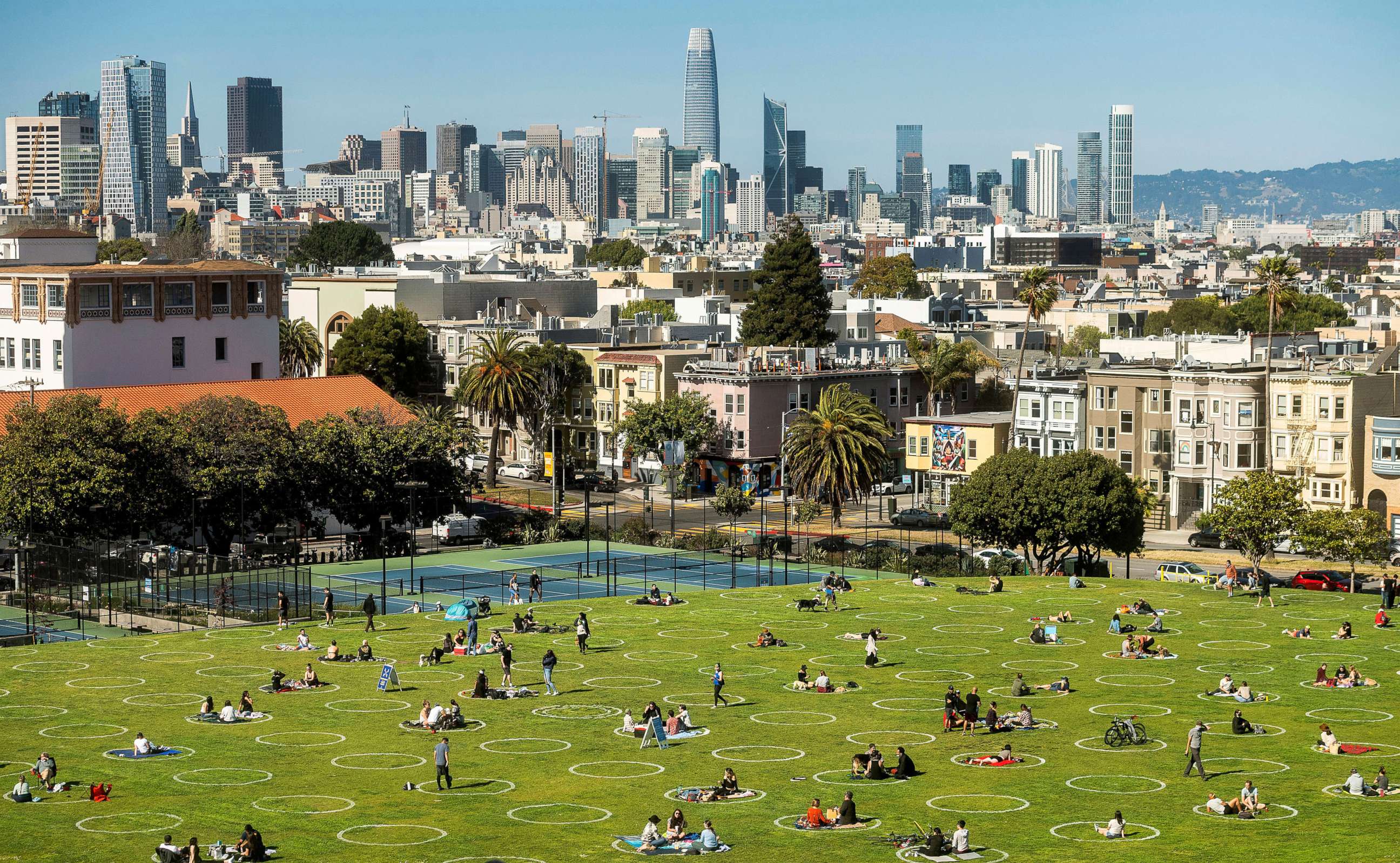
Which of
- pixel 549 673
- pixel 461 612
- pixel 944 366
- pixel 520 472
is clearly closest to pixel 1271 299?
pixel 944 366

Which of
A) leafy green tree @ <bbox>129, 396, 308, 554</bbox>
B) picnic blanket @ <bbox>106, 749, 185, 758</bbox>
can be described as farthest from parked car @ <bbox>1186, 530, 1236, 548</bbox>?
picnic blanket @ <bbox>106, 749, 185, 758</bbox>

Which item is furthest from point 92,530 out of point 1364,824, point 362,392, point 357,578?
point 1364,824

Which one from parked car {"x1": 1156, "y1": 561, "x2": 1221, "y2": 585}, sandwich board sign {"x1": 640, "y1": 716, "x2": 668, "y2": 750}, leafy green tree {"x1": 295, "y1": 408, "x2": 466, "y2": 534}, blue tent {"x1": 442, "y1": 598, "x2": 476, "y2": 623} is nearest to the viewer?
sandwich board sign {"x1": 640, "y1": 716, "x2": 668, "y2": 750}

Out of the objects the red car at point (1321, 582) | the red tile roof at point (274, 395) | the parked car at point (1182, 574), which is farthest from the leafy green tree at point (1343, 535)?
the red tile roof at point (274, 395)

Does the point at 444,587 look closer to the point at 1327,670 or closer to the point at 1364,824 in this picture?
the point at 1327,670

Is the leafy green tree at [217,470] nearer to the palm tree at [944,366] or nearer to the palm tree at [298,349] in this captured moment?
the palm tree at [298,349]

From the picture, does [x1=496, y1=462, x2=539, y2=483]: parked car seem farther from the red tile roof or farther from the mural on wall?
the mural on wall
